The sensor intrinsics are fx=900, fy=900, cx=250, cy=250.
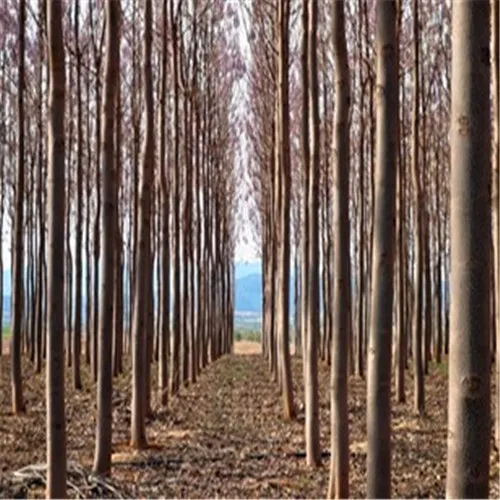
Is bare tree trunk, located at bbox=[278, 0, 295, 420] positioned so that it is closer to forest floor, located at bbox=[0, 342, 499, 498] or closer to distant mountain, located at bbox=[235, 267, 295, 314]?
forest floor, located at bbox=[0, 342, 499, 498]

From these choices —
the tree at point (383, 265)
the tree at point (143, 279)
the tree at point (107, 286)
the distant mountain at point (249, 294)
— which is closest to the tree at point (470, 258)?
the tree at point (383, 265)

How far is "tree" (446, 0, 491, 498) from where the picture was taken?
1916mm

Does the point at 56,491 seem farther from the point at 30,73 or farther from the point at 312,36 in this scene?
the point at 30,73

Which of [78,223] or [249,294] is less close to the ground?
[78,223]

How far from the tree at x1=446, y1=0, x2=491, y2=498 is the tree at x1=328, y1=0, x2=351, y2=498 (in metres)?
3.14

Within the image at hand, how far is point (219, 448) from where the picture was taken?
8094 millimetres

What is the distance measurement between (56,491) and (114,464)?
2.64m

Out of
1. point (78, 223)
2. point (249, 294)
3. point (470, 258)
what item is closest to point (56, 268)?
point (470, 258)

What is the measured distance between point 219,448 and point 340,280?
333 centimetres

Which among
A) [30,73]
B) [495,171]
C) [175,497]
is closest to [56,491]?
[175,497]

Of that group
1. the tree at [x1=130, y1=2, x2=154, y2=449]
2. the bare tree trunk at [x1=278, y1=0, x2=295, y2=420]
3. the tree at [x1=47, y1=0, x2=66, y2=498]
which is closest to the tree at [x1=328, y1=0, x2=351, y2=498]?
the tree at [x1=47, y1=0, x2=66, y2=498]

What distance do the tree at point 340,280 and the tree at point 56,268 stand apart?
1584 millimetres

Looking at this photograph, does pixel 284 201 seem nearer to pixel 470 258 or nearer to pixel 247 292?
pixel 470 258

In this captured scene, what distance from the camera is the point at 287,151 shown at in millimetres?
9484
